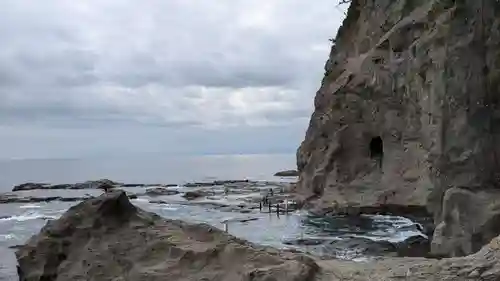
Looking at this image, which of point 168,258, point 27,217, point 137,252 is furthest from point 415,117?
point 27,217

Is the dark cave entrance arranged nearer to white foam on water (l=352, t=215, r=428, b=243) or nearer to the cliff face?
the cliff face

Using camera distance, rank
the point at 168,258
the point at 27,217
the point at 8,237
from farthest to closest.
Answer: the point at 27,217, the point at 8,237, the point at 168,258

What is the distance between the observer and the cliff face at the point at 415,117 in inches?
854

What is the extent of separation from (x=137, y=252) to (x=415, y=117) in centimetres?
2454

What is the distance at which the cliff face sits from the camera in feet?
71.2

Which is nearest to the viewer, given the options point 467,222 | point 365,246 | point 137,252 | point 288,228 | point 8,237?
point 137,252

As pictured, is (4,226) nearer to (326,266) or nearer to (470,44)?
(470,44)

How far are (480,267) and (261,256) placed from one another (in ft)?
10.4

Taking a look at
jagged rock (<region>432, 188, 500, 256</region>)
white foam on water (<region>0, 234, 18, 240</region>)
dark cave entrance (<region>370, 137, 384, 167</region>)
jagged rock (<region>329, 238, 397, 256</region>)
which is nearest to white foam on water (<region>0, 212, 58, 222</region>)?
white foam on water (<region>0, 234, 18, 240</region>)

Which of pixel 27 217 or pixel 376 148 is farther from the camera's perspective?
pixel 27 217

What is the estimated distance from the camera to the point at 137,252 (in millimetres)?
10664

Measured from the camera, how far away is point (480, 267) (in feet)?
24.0

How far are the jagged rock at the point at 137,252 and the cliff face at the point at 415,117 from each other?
1032cm

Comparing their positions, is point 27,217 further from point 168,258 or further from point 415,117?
point 168,258
